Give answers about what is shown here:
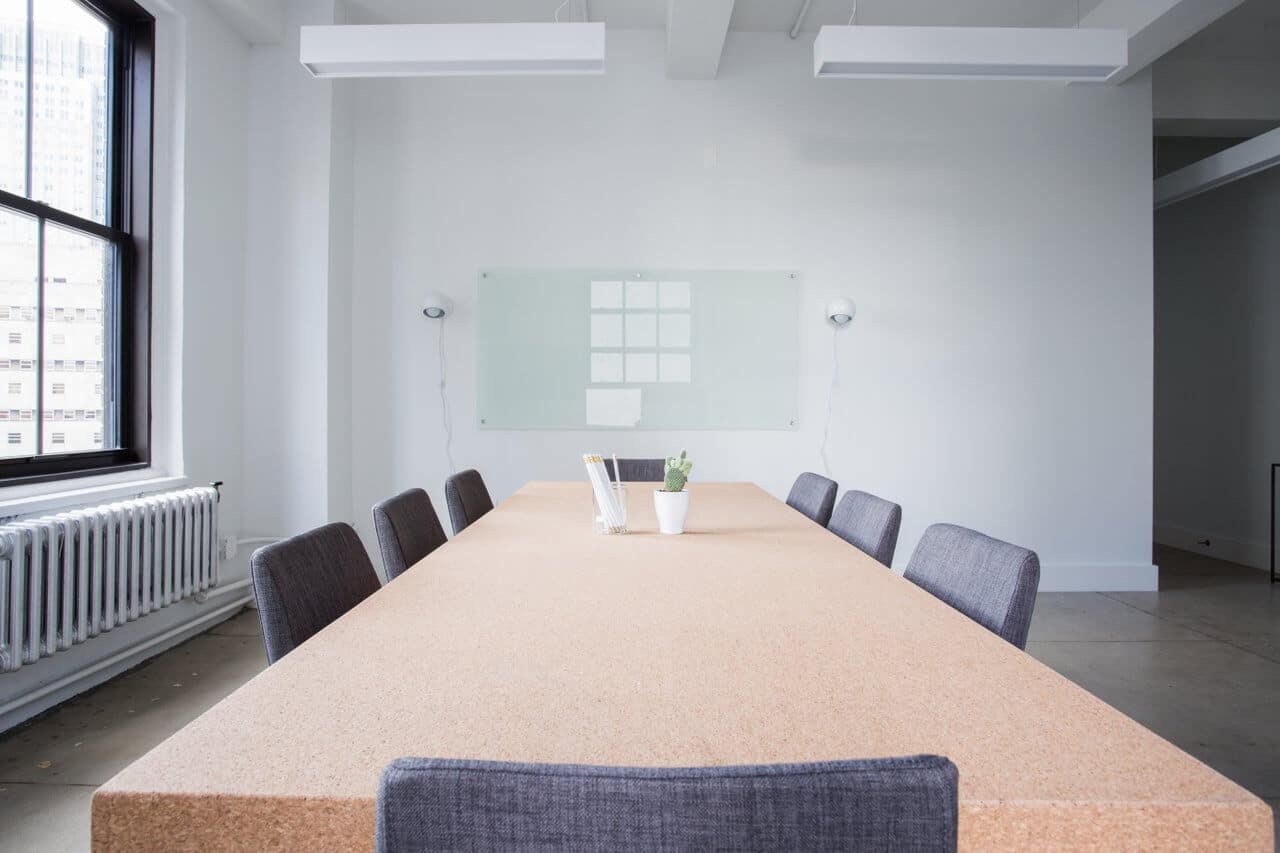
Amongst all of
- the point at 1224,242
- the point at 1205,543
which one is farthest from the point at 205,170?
the point at 1205,543

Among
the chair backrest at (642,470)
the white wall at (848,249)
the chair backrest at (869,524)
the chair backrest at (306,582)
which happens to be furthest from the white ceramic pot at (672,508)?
the white wall at (848,249)

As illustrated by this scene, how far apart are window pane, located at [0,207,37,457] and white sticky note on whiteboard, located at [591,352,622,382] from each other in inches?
107

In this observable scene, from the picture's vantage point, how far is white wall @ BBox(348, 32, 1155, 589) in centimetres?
436

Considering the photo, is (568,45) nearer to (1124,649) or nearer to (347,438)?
(347,438)

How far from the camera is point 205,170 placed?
359 centimetres

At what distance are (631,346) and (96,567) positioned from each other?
292 cm

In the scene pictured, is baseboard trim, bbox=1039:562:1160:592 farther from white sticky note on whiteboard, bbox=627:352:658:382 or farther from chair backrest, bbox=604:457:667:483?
white sticky note on whiteboard, bbox=627:352:658:382

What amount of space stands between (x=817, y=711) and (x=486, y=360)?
12.5 ft

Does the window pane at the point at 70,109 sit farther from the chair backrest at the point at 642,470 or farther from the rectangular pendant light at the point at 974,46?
the rectangular pendant light at the point at 974,46

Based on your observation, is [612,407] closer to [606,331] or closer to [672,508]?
[606,331]

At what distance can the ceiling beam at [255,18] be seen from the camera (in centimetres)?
360

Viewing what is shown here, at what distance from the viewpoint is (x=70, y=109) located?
2984mm

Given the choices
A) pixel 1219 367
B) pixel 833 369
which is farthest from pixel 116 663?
pixel 1219 367

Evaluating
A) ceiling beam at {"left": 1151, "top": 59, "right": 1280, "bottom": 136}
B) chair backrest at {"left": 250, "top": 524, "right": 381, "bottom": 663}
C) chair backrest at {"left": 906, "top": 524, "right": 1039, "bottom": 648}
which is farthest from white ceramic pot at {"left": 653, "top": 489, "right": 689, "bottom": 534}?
ceiling beam at {"left": 1151, "top": 59, "right": 1280, "bottom": 136}
